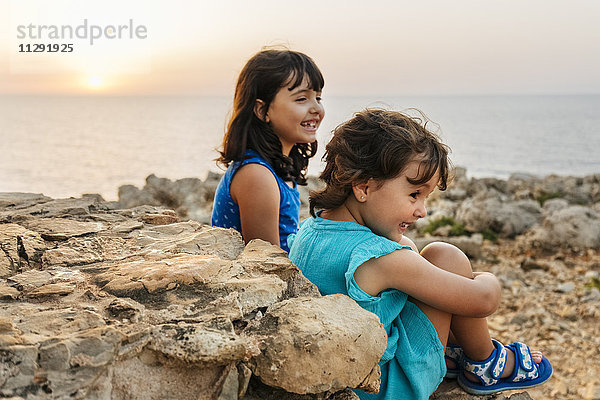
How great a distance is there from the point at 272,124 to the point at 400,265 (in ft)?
5.07

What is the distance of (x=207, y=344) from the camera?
→ 1.34 m

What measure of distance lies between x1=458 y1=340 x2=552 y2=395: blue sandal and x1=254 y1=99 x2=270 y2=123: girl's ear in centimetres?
172

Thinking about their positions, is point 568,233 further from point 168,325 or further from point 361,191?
point 168,325

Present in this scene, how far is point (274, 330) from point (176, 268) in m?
0.41

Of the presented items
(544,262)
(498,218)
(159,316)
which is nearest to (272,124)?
(159,316)

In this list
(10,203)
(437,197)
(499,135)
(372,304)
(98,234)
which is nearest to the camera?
(372,304)

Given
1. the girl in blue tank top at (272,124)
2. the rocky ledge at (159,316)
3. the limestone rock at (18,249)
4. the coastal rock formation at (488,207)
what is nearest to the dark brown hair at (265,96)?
the girl in blue tank top at (272,124)

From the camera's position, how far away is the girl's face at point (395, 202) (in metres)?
2.09

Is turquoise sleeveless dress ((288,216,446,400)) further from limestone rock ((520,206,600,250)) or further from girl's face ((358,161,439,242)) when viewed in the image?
limestone rock ((520,206,600,250))

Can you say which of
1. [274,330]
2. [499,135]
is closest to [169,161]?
[274,330]

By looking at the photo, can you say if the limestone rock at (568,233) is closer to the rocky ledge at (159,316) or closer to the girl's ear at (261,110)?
the girl's ear at (261,110)

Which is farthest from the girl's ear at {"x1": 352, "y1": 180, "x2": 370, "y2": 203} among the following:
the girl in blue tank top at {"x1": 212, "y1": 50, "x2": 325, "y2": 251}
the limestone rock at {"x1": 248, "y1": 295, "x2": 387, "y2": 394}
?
the girl in blue tank top at {"x1": 212, "y1": 50, "x2": 325, "y2": 251}

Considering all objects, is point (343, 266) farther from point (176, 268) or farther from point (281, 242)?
point (281, 242)

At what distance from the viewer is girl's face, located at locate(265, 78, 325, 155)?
3146mm
